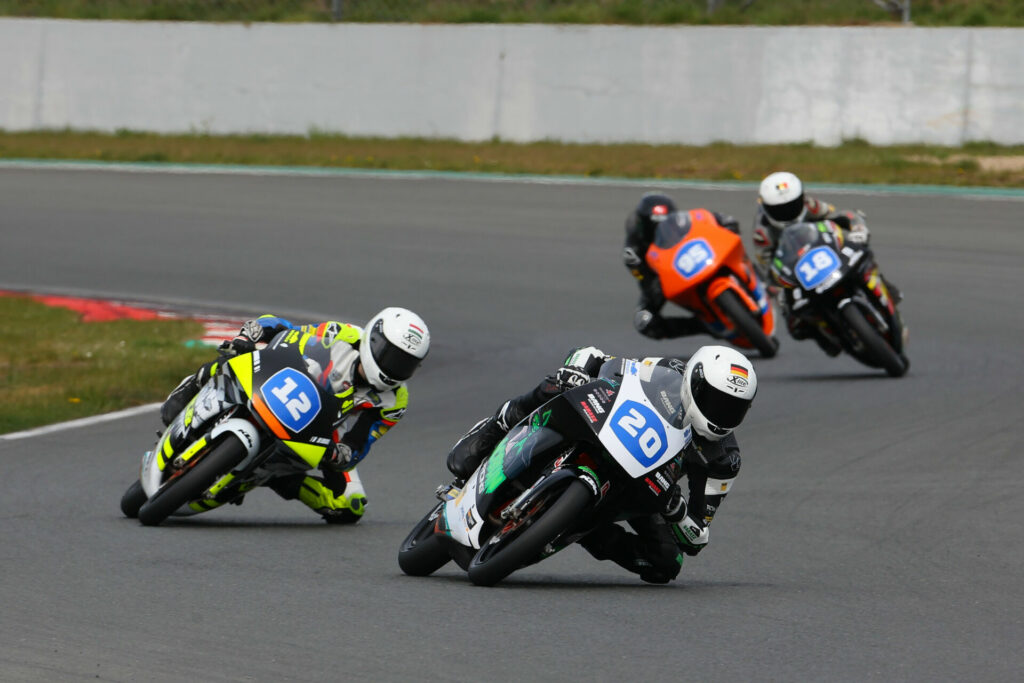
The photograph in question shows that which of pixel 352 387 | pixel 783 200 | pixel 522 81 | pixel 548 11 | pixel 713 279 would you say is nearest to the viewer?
pixel 352 387

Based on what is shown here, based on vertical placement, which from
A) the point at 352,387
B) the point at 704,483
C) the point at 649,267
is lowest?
the point at 649,267

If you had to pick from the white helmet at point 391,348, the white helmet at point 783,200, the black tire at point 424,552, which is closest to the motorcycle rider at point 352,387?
the white helmet at point 391,348

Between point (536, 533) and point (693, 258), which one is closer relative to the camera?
point (536, 533)

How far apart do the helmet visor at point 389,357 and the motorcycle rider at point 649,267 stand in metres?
5.59

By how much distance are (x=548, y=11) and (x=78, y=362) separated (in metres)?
12.8

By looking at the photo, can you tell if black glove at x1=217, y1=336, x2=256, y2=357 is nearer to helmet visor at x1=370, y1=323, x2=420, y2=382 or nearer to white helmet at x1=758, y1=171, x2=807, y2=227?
helmet visor at x1=370, y1=323, x2=420, y2=382

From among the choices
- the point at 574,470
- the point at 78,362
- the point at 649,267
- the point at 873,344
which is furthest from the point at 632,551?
the point at 78,362

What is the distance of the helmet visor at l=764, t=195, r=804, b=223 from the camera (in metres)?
12.5

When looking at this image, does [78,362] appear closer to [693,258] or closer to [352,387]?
[693,258]

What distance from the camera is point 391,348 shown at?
23.7 feet

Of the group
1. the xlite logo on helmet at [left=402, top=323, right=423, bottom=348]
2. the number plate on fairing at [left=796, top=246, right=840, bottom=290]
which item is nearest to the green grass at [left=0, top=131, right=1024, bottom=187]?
the number plate on fairing at [left=796, top=246, right=840, bottom=290]

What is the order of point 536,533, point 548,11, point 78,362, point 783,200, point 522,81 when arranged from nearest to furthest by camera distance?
1. point 536,533
2. point 78,362
3. point 783,200
4. point 522,81
5. point 548,11

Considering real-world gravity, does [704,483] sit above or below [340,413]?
above

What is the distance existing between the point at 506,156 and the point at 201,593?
16.1m
